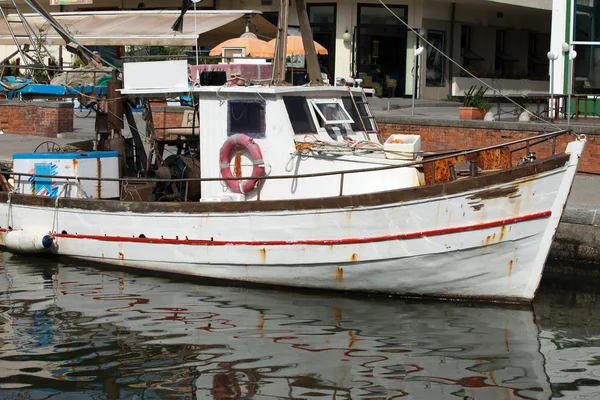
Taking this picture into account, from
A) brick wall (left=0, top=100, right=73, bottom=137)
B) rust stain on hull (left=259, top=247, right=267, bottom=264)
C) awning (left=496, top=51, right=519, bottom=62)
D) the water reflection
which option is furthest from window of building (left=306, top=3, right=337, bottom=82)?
the water reflection

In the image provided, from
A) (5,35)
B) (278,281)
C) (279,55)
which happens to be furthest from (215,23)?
(278,281)

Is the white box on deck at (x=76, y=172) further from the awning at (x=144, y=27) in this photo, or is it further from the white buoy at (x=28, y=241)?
the awning at (x=144, y=27)

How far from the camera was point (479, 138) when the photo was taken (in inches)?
665

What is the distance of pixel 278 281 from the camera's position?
35.7ft

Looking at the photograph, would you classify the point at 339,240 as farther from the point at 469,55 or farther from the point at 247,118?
the point at 469,55

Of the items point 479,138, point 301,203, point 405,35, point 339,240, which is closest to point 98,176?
point 301,203

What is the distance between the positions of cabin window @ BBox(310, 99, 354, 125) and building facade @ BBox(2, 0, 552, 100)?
17265mm

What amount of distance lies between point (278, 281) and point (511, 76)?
25.3 m

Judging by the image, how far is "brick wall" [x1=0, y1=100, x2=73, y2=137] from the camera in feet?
71.3

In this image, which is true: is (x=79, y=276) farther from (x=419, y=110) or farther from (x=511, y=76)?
(x=511, y=76)

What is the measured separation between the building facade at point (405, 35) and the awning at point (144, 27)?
24.9 ft

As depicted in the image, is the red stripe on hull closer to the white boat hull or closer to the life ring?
the white boat hull

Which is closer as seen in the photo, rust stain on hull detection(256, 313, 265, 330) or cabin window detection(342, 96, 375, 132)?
rust stain on hull detection(256, 313, 265, 330)

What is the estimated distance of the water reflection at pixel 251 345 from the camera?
773 cm
